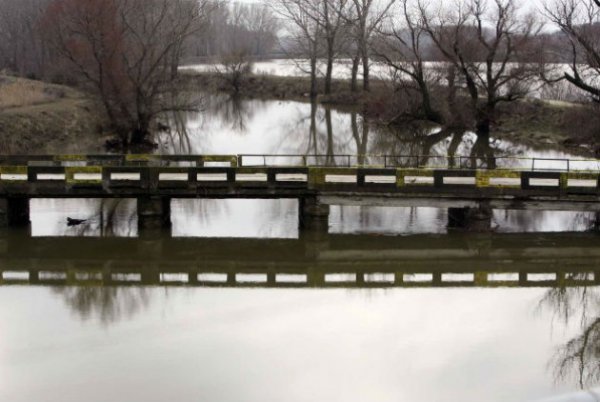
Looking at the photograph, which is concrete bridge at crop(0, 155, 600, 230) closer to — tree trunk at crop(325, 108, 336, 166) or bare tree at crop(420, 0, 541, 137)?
tree trunk at crop(325, 108, 336, 166)

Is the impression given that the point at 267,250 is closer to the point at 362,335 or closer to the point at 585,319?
the point at 362,335

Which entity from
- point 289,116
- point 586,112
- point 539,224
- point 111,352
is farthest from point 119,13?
point 111,352

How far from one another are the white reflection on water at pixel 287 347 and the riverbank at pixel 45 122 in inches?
955

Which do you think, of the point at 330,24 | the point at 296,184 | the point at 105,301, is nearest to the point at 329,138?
the point at 330,24

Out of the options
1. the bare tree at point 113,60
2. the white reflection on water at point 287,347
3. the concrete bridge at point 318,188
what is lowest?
the white reflection on water at point 287,347

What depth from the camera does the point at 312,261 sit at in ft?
63.7

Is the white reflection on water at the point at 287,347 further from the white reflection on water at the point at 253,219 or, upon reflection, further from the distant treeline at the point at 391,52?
the distant treeline at the point at 391,52

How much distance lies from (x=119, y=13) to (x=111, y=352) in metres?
36.6

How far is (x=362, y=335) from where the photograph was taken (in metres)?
14.1

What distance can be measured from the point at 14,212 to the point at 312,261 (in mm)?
9431

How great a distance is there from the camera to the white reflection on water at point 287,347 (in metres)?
11.8

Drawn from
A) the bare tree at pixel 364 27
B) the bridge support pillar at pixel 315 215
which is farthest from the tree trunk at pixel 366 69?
the bridge support pillar at pixel 315 215

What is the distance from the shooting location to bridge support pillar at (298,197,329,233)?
21859mm

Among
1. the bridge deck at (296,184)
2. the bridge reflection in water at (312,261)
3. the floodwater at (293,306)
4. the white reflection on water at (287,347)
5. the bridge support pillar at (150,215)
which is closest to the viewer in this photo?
the white reflection on water at (287,347)
